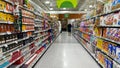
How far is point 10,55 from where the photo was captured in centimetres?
322

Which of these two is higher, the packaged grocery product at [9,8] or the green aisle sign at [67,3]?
the green aisle sign at [67,3]

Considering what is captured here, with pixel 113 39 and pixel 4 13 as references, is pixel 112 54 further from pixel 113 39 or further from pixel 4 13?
pixel 4 13

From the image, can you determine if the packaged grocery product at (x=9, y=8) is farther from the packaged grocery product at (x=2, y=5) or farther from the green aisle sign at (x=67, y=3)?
the green aisle sign at (x=67, y=3)

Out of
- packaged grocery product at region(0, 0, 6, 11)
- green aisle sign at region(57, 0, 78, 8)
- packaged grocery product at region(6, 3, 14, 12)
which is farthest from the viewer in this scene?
green aisle sign at region(57, 0, 78, 8)

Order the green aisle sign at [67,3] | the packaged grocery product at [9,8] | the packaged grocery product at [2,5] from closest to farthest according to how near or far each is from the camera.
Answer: the packaged grocery product at [2,5] → the packaged grocery product at [9,8] → the green aisle sign at [67,3]

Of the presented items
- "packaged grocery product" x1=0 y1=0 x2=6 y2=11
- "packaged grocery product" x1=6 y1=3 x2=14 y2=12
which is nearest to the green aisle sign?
"packaged grocery product" x1=6 y1=3 x2=14 y2=12

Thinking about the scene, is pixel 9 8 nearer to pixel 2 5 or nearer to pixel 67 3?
pixel 2 5

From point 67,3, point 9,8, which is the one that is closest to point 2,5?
point 9,8

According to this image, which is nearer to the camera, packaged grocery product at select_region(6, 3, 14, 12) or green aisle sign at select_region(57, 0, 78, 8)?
packaged grocery product at select_region(6, 3, 14, 12)

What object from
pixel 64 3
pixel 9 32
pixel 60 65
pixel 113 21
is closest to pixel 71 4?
pixel 64 3

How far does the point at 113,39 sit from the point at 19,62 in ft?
7.73

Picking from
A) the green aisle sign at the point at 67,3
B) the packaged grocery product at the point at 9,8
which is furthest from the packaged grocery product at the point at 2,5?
the green aisle sign at the point at 67,3

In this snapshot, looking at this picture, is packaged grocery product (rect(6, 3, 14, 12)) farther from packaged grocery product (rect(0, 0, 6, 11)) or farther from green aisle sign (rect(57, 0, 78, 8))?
green aisle sign (rect(57, 0, 78, 8))

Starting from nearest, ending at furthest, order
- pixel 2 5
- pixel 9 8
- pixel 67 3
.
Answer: pixel 2 5 < pixel 9 8 < pixel 67 3
